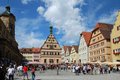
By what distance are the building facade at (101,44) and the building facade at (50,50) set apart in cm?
3081

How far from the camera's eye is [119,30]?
7200cm

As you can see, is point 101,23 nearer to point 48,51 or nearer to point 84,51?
point 84,51

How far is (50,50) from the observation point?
123 m

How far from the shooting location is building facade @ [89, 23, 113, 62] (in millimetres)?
79856

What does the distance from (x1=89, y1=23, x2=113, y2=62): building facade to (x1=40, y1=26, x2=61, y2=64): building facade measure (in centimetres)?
3081

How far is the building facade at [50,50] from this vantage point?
401ft

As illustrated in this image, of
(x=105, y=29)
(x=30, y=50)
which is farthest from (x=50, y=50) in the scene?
(x=105, y=29)

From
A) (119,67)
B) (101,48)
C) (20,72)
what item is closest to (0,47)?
(20,72)

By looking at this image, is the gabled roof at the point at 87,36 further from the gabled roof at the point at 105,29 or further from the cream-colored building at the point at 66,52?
the cream-colored building at the point at 66,52

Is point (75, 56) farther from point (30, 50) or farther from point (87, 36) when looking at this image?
point (30, 50)

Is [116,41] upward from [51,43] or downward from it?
downward

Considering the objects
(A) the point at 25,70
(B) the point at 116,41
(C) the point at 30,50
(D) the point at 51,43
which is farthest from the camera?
(C) the point at 30,50

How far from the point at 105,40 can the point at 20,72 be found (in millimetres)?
41862

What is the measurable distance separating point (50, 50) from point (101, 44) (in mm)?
42025
